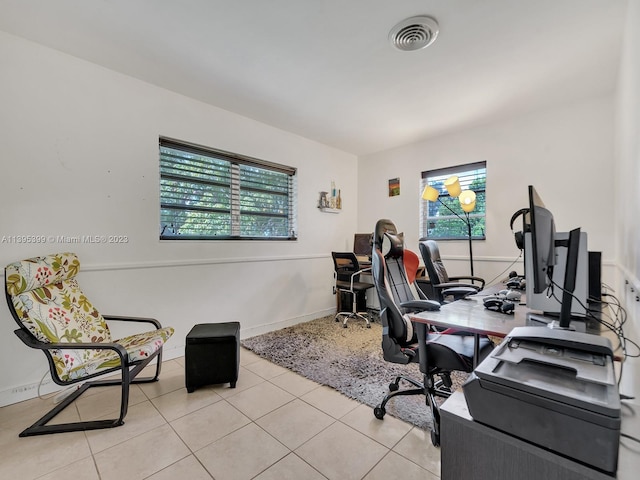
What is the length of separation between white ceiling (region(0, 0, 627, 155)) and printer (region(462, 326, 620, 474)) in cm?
200

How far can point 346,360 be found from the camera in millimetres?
2773

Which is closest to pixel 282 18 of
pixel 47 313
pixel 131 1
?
pixel 131 1

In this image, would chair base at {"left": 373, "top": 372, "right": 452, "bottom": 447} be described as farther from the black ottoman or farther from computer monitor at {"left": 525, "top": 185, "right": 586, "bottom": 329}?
the black ottoman

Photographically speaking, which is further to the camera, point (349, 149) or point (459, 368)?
point (349, 149)

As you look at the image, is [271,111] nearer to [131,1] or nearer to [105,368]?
[131,1]

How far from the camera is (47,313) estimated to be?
1931 mm

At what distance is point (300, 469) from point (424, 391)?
0.88 metres

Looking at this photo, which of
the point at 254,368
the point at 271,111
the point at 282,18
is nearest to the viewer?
the point at 282,18

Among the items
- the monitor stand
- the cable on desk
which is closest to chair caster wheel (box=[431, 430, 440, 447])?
the monitor stand

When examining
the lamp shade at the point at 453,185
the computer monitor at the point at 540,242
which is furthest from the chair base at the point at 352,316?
the computer monitor at the point at 540,242

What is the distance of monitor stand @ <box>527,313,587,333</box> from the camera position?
4.44ft

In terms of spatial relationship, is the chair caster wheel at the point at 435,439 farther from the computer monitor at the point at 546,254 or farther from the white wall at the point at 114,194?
the white wall at the point at 114,194

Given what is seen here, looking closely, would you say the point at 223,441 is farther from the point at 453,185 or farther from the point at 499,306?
the point at 453,185

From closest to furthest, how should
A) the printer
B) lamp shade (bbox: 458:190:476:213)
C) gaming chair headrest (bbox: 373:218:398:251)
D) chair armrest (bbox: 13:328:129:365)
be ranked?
1. the printer
2. chair armrest (bbox: 13:328:129:365)
3. gaming chair headrest (bbox: 373:218:398:251)
4. lamp shade (bbox: 458:190:476:213)
